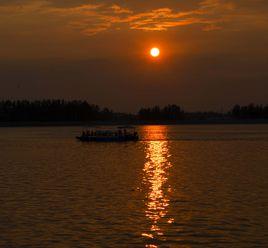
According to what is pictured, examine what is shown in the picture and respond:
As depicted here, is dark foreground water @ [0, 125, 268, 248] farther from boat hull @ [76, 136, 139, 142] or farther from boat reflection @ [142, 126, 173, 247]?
boat hull @ [76, 136, 139, 142]

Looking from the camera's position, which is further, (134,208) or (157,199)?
(157,199)

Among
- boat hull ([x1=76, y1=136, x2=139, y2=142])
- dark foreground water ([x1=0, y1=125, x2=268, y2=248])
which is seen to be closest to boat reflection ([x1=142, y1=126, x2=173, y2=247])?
dark foreground water ([x1=0, y1=125, x2=268, y2=248])

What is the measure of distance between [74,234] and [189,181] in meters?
23.7

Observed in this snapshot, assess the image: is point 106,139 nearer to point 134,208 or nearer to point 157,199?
point 157,199

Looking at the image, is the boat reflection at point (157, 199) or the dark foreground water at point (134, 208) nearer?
the dark foreground water at point (134, 208)

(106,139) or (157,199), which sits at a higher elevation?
(157,199)

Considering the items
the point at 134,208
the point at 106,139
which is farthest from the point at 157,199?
the point at 106,139

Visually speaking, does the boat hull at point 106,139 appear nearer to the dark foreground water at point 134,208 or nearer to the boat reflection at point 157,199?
the boat reflection at point 157,199

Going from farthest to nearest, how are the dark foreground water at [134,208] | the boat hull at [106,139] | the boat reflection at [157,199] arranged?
the boat hull at [106,139], the boat reflection at [157,199], the dark foreground water at [134,208]

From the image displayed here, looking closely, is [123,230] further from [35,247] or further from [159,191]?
[159,191]

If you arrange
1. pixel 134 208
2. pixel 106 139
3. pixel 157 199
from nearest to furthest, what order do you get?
pixel 134 208 < pixel 157 199 < pixel 106 139

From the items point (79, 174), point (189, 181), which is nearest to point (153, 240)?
point (189, 181)

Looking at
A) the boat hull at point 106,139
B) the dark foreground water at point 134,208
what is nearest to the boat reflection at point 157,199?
the dark foreground water at point 134,208

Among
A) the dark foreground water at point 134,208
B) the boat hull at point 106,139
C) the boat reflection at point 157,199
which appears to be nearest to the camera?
the dark foreground water at point 134,208
